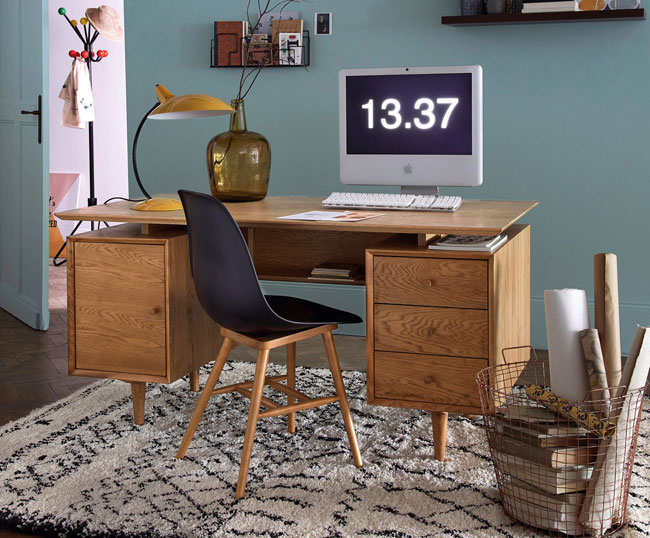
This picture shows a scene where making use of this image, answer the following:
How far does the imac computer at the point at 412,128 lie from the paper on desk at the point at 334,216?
113 millimetres

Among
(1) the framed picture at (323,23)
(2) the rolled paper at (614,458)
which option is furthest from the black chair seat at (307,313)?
(1) the framed picture at (323,23)

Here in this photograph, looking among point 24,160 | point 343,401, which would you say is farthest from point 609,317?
point 24,160

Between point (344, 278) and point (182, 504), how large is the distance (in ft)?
3.10

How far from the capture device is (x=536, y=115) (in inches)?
152

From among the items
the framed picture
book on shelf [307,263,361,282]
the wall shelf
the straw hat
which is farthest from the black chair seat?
the straw hat

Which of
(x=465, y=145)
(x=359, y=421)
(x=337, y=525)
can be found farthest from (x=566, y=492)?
(x=465, y=145)

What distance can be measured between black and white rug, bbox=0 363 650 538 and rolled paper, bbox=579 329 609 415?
1.10 ft

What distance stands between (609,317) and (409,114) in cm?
102

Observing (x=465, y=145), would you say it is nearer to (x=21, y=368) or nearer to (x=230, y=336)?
(x=230, y=336)

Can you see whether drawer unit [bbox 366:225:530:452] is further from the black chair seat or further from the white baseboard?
the white baseboard

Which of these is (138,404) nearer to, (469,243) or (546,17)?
(469,243)

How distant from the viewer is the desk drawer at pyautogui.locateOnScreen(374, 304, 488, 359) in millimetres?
2346

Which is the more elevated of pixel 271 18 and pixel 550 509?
pixel 271 18

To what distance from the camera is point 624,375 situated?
206 cm
